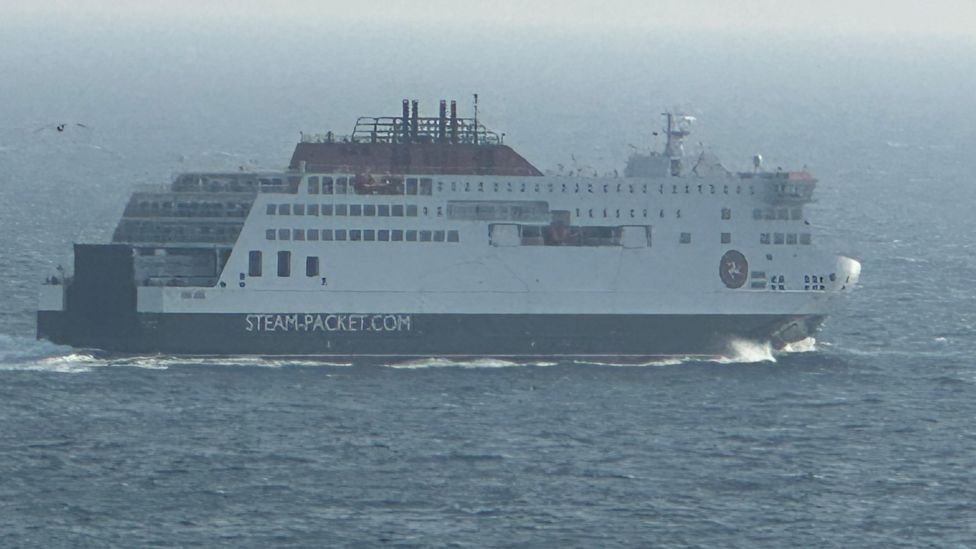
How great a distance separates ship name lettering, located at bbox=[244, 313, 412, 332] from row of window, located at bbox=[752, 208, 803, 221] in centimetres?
1317

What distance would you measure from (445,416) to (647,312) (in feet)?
39.4

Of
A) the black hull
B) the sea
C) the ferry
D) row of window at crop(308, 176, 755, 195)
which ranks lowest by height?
the sea

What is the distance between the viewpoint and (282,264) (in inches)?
3164

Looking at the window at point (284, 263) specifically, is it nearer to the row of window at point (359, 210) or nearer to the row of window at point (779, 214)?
the row of window at point (359, 210)

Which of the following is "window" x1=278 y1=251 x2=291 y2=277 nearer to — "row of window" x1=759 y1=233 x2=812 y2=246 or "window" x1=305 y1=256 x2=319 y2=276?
"window" x1=305 y1=256 x2=319 y2=276

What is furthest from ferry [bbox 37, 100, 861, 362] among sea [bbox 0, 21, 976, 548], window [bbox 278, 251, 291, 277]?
sea [bbox 0, 21, 976, 548]

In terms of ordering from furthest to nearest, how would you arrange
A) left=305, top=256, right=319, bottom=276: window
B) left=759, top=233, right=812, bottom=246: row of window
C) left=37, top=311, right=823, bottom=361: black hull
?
1. left=759, top=233, right=812, bottom=246: row of window
2. left=305, top=256, right=319, bottom=276: window
3. left=37, top=311, right=823, bottom=361: black hull

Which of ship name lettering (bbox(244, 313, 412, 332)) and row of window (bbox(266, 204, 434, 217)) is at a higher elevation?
row of window (bbox(266, 204, 434, 217))

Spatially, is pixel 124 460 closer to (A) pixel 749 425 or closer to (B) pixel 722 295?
(A) pixel 749 425

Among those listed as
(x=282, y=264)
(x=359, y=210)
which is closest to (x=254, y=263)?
(x=282, y=264)

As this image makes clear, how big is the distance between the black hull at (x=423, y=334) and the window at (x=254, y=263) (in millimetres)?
1573

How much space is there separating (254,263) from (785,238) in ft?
62.0

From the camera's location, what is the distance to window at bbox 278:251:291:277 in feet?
263

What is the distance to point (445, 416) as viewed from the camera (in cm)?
7169
